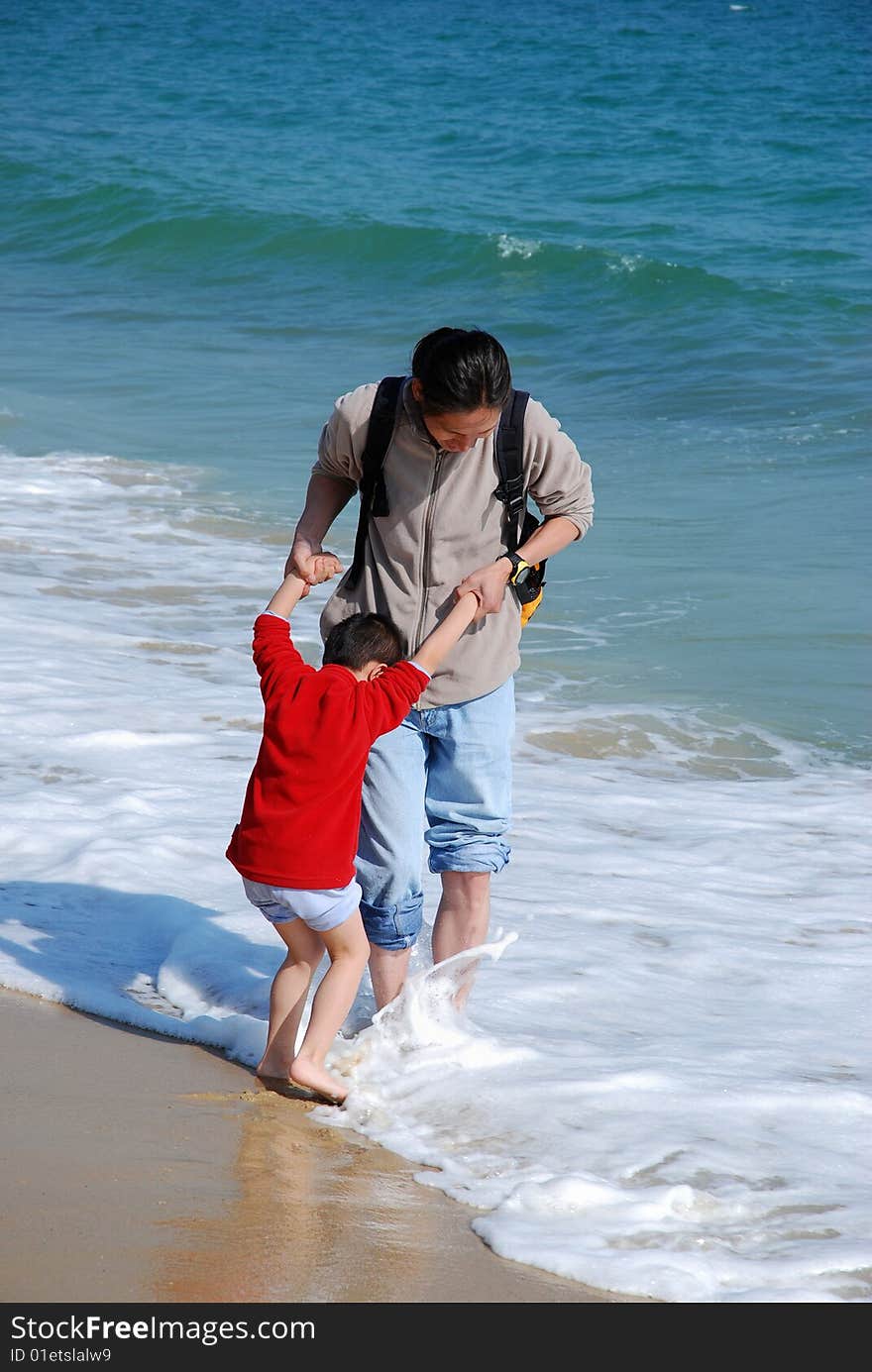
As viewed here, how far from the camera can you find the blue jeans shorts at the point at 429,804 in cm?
345

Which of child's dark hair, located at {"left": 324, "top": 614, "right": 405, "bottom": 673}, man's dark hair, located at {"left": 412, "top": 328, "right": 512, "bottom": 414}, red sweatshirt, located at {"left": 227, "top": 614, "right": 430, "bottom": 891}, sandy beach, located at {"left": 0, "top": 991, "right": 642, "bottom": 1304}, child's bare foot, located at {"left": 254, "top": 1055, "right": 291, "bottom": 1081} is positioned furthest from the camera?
child's bare foot, located at {"left": 254, "top": 1055, "right": 291, "bottom": 1081}

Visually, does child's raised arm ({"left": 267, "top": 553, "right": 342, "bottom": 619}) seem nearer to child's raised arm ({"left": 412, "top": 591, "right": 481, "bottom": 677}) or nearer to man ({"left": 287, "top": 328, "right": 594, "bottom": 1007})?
man ({"left": 287, "top": 328, "right": 594, "bottom": 1007})

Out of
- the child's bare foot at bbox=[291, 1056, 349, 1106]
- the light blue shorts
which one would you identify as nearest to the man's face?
the light blue shorts

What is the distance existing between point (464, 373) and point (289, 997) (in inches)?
58.4

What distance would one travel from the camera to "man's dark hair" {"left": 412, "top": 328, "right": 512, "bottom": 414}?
10.2 feet

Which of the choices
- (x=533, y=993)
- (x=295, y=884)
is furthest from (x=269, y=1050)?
(x=533, y=993)

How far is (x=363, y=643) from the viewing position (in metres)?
3.32

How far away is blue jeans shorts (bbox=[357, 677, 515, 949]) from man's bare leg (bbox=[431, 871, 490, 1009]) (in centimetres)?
5

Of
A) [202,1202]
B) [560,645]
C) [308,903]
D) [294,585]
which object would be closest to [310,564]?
[294,585]

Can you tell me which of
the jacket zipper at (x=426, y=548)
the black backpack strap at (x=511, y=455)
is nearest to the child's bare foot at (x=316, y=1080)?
the jacket zipper at (x=426, y=548)

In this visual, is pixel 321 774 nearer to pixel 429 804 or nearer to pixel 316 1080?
pixel 429 804
